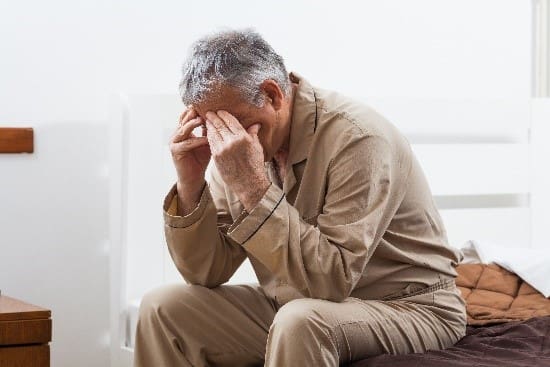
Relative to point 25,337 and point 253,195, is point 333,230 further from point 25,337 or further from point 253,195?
point 25,337

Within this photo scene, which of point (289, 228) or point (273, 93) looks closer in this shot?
point (289, 228)

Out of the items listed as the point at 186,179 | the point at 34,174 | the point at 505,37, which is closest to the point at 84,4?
the point at 34,174

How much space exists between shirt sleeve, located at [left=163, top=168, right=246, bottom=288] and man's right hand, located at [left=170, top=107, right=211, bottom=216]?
2cm

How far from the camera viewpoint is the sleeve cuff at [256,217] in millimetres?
1720

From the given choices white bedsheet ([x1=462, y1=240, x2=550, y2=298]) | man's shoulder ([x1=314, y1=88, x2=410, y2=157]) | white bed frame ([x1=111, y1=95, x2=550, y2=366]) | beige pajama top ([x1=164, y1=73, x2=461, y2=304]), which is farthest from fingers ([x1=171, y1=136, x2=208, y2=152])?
white bedsheet ([x1=462, y1=240, x2=550, y2=298])

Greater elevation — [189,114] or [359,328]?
[189,114]

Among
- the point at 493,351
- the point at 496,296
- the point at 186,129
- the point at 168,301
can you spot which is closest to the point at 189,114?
the point at 186,129

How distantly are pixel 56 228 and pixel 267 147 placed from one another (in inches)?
39.5

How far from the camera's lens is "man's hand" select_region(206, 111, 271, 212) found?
175 centimetres

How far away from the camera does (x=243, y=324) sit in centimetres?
196

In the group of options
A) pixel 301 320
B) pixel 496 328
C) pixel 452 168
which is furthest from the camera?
pixel 452 168

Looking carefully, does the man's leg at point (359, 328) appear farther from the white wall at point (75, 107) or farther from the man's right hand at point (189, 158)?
the white wall at point (75, 107)

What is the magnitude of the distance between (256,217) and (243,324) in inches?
12.9

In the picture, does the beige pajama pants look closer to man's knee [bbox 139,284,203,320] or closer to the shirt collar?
man's knee [bbox 139,284,203,320]
